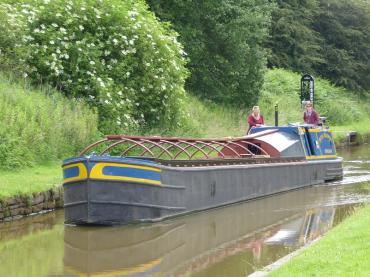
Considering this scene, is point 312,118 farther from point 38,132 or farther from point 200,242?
point 200,242

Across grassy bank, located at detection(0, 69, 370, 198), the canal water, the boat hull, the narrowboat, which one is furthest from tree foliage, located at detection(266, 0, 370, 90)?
the canal water

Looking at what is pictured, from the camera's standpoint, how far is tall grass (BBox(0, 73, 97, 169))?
55.7ft

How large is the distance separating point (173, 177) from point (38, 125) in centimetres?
491

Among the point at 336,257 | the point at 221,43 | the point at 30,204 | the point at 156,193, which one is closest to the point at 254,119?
the point at 156,193

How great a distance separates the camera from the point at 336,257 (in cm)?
901

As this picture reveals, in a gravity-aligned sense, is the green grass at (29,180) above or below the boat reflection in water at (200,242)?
above

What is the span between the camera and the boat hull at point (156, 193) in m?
13.9

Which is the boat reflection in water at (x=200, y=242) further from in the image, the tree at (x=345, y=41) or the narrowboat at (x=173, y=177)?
the tree at (x=345, y=41)

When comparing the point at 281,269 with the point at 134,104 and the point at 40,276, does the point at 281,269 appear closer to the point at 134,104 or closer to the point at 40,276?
the point at 40,276

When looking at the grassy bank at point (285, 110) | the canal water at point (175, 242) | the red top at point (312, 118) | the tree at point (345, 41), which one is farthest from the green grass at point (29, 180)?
the tree at point (345, 41)

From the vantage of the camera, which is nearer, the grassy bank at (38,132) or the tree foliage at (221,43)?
the grassy bank at (38,132)

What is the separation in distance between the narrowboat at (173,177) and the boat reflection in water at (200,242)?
0.31 metres

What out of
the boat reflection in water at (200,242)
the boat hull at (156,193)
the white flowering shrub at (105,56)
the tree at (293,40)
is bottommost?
the boat reflection in water at (200,242)

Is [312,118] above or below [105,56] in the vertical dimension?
below
